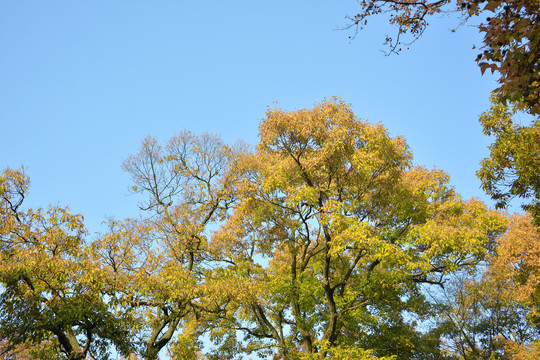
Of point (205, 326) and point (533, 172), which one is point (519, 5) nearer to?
point (533, 172)

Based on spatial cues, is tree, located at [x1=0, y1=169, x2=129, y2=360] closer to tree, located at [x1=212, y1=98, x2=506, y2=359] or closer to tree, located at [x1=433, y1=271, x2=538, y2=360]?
tree, located at [x1=212, y1=98, x2=506, y2=359]

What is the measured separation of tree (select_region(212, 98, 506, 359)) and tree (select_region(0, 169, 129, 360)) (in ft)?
13.6

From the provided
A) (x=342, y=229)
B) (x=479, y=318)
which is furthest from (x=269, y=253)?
(x=479, y=318)

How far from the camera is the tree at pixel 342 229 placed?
1273 centimetres

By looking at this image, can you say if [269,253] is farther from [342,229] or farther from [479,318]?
[479,318]

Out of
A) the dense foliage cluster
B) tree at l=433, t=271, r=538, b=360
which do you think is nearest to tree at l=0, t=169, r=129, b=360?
Answer: the dense foliage cluster

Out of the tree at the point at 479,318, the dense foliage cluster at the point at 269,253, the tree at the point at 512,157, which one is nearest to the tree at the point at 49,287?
the dense foliage cluster at the point at 269,253

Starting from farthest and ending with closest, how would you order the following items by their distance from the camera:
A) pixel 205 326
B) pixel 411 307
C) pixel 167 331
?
1. pixel 411 307
2. pixel 205 326
3. pixel 167 331

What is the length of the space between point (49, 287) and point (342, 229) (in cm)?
793

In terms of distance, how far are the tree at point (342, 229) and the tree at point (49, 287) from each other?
4.13 metres

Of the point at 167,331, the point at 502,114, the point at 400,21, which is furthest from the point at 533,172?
the point at 167,331

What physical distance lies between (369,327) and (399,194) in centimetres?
699

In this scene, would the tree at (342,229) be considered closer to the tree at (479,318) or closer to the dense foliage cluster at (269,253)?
the dense foliage cluster at (269,253)

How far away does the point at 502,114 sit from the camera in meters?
11.5
